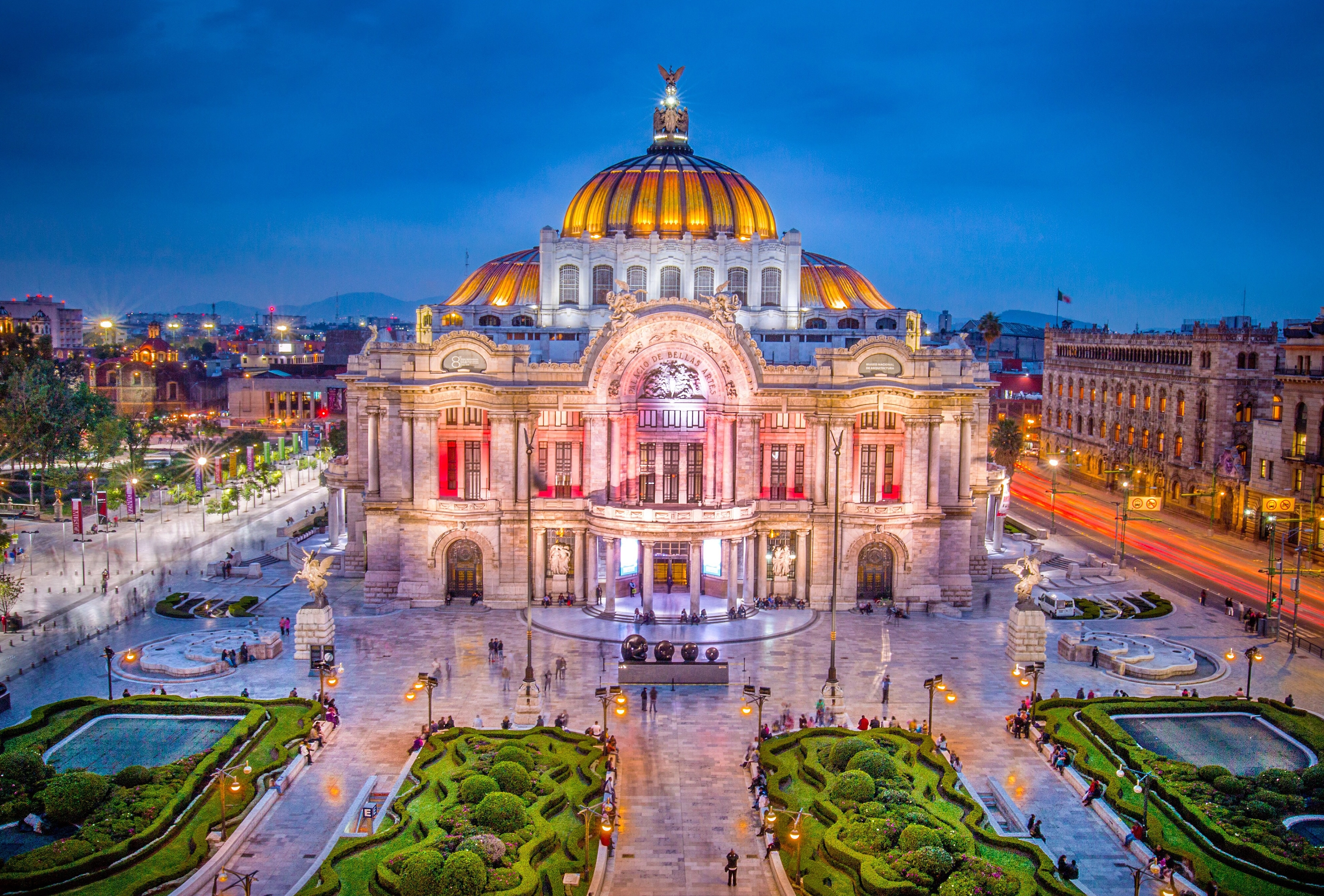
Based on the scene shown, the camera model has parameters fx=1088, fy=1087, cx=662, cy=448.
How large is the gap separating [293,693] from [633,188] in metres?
47.1

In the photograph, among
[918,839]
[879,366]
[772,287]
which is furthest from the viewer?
[772,287]

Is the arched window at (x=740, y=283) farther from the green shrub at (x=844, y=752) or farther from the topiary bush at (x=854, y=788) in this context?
the topiary bush at (x=854, y=788)

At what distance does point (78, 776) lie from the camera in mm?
37531

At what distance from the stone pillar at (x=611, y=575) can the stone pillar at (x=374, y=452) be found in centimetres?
1597

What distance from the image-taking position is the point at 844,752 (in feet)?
137

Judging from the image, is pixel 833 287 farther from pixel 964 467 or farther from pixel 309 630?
pixel 309 630

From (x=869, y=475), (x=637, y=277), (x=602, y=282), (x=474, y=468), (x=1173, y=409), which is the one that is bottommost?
(x=869, y=475)

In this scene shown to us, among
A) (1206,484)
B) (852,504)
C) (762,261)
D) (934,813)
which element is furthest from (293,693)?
(1206,484)

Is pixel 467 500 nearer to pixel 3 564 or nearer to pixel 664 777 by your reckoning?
pixel 664 777

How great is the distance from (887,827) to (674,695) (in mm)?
18369

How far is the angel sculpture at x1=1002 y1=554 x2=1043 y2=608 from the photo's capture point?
57.6m

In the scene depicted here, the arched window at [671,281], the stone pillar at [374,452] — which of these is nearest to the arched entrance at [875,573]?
the arched window at [671,281]

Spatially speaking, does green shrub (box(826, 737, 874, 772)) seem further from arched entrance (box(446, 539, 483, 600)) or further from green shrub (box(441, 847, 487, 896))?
arched entrance (box(446, 539, 483, 600))

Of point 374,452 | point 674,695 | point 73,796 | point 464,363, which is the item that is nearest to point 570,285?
point 464,363
